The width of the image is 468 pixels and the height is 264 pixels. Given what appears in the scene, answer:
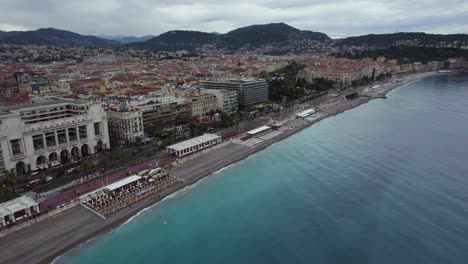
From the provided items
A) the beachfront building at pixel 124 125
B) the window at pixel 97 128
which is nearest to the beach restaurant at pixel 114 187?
the window at pixel 97 128

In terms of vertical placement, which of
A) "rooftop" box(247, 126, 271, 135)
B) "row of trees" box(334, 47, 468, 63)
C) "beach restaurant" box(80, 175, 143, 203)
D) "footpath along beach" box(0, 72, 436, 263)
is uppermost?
"row of trees" box(334, 47, 468, 63)

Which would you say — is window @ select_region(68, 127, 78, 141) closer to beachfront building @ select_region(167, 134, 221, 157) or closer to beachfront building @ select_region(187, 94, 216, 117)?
beachfront building @ select_region(167, 134, 221, 157)

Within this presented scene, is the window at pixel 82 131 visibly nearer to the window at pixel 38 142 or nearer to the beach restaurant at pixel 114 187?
the window at pixel 38 142

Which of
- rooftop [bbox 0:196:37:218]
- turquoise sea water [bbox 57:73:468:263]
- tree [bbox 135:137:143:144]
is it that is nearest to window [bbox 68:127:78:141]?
tree [bbox 135:137:143:144]

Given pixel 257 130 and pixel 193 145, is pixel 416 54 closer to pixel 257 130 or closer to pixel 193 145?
pixel 257 130

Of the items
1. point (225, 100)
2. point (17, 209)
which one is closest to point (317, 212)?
point (17, 209)

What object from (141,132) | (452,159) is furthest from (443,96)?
(141,132)

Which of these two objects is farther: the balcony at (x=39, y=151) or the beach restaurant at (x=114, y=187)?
the balcony at (x=39, y=151)
